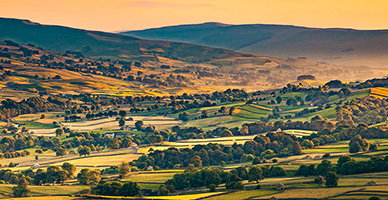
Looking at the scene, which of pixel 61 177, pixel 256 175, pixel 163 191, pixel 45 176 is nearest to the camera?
pixel 163 191

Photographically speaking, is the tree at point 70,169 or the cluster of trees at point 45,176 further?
the tree at point 70,169

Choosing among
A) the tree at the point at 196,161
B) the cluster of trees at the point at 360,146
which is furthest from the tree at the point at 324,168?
the tree at the point at 196,161

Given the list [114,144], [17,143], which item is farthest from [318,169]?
[17,143]

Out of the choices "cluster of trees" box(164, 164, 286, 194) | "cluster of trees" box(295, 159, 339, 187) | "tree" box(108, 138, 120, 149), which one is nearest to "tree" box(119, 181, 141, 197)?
"cluster of trees" box(164, 164, 286, 194)

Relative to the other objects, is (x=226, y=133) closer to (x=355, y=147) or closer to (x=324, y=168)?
(x=355, y=147)

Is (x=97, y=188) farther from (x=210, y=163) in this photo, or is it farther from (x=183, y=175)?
(x=210, y=163)

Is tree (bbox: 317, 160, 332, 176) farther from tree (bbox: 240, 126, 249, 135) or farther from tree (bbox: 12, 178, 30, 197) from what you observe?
tree (bbox: 240, 126, 249, 135)

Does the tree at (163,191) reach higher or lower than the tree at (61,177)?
higher

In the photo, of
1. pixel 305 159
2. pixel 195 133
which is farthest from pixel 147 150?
pixel 305 159

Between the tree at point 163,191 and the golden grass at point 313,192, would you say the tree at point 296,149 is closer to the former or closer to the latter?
the tree at point 163,191
